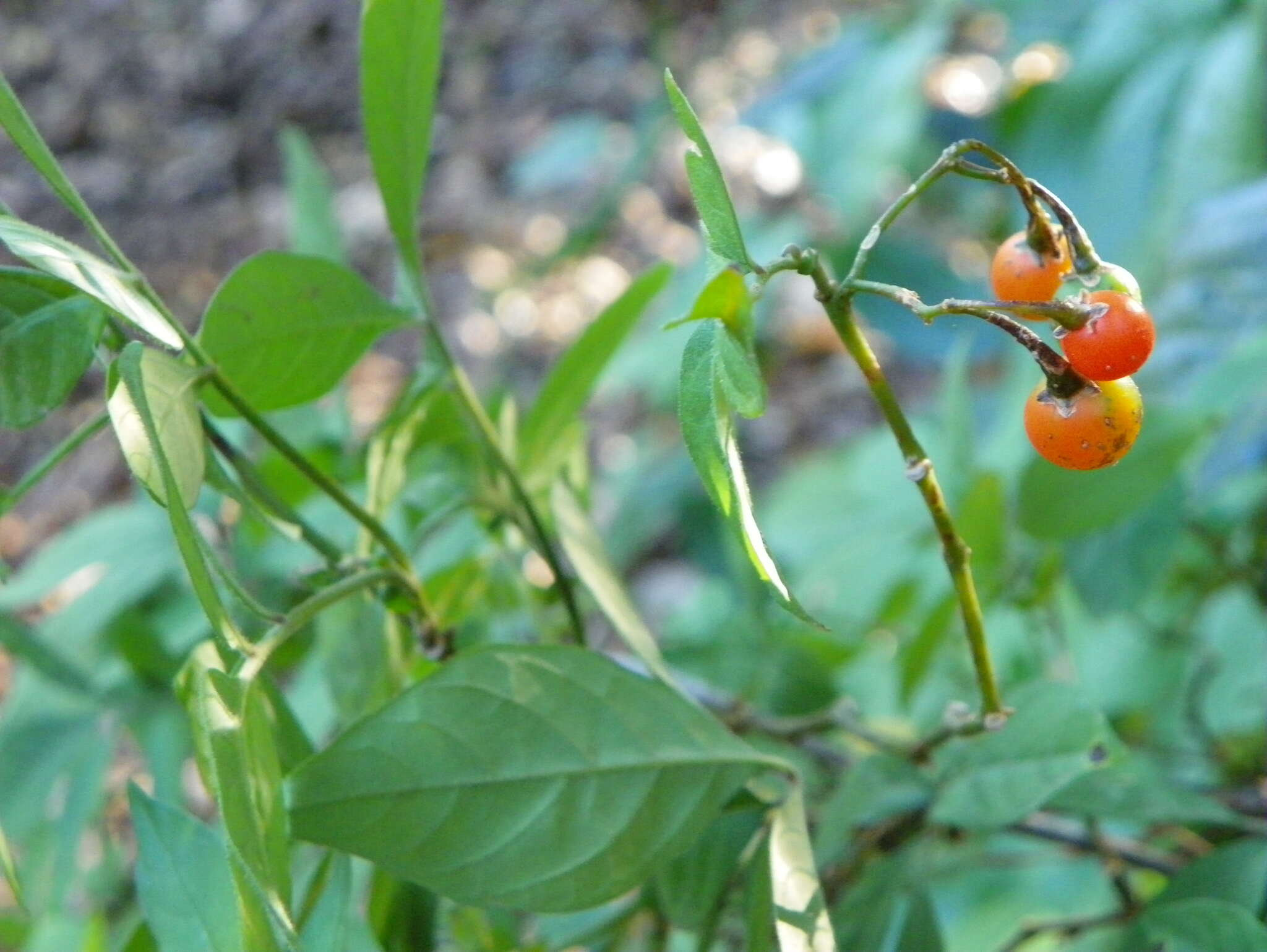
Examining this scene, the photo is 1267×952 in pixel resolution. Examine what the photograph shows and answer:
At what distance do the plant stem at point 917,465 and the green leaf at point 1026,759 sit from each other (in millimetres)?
34

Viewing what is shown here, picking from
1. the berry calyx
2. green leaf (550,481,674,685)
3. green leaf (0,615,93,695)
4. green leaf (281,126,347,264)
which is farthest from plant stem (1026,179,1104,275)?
green leaf (0,615,93,695)

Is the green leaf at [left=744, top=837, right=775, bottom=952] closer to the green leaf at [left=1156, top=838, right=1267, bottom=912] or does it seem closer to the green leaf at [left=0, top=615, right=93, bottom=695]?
the green leaf at [left=1156, top=838, right=1267, bottom=912]

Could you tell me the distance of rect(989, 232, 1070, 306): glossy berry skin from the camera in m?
0.47

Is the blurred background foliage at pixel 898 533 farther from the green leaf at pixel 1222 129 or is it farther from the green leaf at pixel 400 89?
the green leaf at pixel 400 89

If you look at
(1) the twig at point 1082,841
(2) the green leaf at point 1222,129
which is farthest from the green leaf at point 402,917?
(2) the green leaf at point 1222,129

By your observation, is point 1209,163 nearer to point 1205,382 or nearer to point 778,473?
point 1205,382

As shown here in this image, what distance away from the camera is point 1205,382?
Answer: 0.85 m

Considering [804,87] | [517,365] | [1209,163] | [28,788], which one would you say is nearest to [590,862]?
[28,788]

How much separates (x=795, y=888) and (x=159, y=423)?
0.91ft

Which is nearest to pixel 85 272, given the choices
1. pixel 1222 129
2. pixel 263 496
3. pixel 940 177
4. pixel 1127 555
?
pixel 263 496

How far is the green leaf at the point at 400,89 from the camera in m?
0.51

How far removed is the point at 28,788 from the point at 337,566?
0.43 metres

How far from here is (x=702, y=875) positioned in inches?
23.6

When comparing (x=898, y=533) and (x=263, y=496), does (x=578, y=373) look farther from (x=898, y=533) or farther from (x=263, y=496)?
(x=898, y=533)
